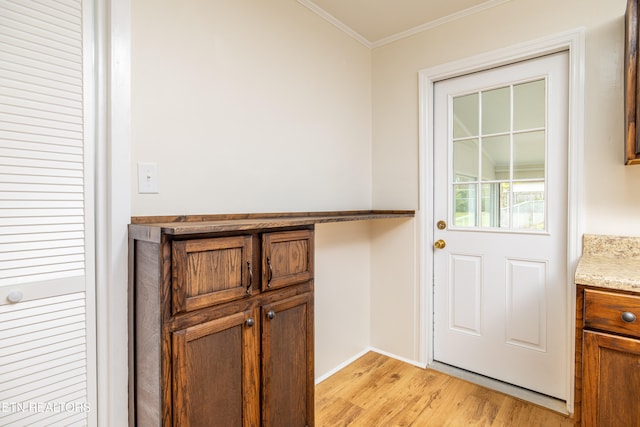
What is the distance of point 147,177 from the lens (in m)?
1.32

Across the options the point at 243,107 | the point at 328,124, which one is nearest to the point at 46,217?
the point at 243,107

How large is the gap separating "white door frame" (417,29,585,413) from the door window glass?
0.15 metres

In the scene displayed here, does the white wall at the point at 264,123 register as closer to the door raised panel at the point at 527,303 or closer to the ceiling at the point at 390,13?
the ceiling at the point at 390,13

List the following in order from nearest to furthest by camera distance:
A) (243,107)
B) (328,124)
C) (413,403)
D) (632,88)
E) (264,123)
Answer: (632,88) < (243,107) < (264,123) < (413,403) < (328,124)

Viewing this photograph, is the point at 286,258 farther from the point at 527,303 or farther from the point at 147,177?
the point at 527,303

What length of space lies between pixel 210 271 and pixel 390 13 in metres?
1.93

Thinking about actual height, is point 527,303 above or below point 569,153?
below

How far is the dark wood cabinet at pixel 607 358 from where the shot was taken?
1.19m

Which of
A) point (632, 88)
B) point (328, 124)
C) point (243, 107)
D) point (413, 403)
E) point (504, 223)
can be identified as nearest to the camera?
point (632, 88)

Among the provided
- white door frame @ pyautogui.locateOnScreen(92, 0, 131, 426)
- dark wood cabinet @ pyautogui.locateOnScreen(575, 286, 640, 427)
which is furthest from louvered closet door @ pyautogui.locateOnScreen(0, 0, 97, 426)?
dark wood cabinet @ pyautogui.locateOnScreen(575, 286, 640, 427)

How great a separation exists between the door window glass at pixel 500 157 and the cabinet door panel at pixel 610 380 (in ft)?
2.76

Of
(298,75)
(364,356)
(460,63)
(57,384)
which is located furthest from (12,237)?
(460,63)

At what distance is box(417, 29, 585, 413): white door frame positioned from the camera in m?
1.75

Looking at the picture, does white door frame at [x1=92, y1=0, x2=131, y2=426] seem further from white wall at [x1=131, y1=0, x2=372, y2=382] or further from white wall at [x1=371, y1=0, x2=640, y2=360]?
white wall at [x1=371, y1=0, x2=640, y2=360]
